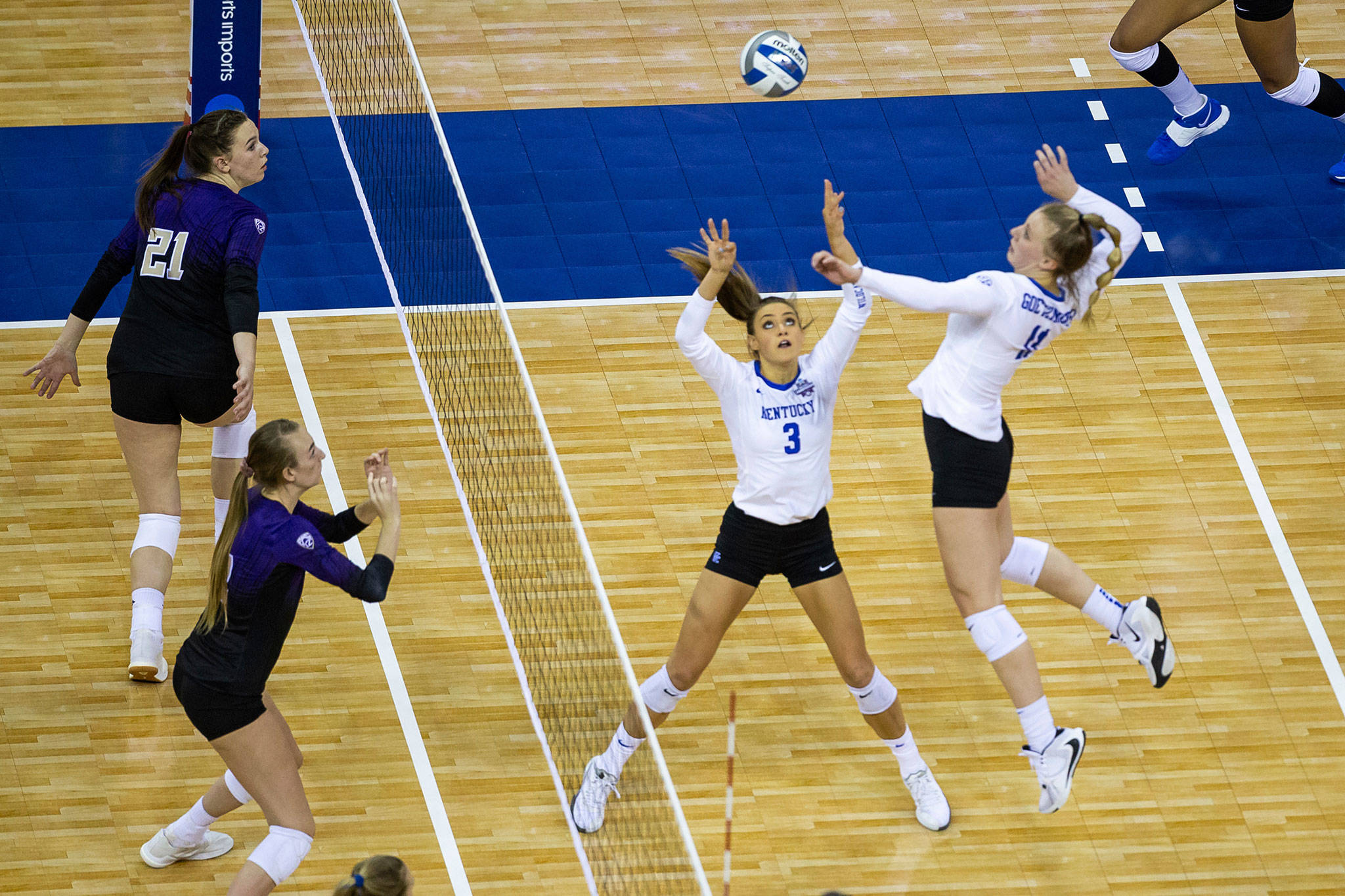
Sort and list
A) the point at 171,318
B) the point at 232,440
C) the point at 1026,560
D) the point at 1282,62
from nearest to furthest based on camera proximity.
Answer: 1. the point at 1026,560
2. the point at 171,318
3. the point at 232,440
4. the point at 1282,62

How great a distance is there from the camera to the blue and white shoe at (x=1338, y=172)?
9.80 m

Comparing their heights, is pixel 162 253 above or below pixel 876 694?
above

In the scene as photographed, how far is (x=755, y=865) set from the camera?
643 centimetres

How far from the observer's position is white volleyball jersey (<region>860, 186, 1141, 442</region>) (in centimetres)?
595

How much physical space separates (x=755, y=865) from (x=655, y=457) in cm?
249

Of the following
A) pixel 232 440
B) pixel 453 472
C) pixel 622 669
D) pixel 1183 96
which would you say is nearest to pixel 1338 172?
pixel 1183 96

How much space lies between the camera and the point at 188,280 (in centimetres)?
655

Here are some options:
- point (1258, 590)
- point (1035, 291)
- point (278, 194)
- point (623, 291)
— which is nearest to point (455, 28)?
point (278, 194)

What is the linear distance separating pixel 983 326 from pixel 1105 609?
136 cm

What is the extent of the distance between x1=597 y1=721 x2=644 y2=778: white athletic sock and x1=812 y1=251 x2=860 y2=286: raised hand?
6.81 feet

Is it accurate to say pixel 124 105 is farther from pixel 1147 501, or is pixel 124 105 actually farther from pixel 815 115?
pixel 1147 501

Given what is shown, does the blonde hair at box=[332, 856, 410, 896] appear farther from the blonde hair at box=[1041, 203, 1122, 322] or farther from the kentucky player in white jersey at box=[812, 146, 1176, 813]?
the blonde hair at box=[1041, 203, 1122, 322]

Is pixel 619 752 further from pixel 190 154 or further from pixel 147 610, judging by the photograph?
pixel 190 154

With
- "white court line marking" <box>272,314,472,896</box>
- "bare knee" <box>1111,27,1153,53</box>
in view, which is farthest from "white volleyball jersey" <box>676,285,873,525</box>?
"bare knee" <box>1111,27,1153,53</box>
